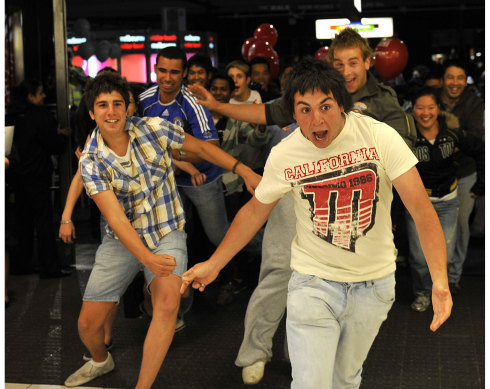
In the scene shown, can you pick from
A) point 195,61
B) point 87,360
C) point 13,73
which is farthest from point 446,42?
point 87,360

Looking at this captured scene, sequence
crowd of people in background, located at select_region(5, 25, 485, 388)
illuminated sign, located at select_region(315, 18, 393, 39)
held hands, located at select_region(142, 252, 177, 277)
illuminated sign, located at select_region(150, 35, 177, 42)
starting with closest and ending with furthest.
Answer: held hands, located at select_region(142, 252, 177, 277) < crowd of people in background, located at select_region(5, 25, 485, 388) < illuminated sign, located at select_region(315, 18, 393, 39) < illuminated sign, located at select_region(150, 35, 177, 42)

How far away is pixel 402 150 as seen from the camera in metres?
2.55

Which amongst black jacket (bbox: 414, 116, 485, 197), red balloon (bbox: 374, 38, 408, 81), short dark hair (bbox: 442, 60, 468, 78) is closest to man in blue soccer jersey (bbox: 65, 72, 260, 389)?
black jacket (bbox: 414, 116, 485, 197)

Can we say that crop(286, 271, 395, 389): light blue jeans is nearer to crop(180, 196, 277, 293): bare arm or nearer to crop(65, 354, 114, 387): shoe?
crop(180, 196, 277, 293): bare arm

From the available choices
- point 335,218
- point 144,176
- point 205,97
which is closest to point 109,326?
point 144,176

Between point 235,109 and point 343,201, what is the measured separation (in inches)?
59.1

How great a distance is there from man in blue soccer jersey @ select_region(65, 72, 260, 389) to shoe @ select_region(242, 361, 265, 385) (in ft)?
1.63

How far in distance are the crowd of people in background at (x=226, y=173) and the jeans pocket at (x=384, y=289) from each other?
6 cm

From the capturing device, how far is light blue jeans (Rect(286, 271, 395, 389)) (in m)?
2.59

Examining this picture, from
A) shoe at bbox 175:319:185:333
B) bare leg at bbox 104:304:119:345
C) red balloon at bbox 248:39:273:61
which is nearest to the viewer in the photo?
bare leg at bbox 104:304:119:345

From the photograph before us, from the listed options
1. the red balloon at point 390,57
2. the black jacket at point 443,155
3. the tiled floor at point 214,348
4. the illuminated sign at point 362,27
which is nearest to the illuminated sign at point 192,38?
the illuminated sign at point 362,27

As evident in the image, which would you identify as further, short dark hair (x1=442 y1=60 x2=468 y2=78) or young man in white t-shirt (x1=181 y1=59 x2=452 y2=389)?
short dark hair (x1=442 y1=60 x2=468 y2=78)

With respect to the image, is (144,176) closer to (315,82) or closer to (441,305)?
(315,82)

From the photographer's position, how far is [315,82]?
101 inches
